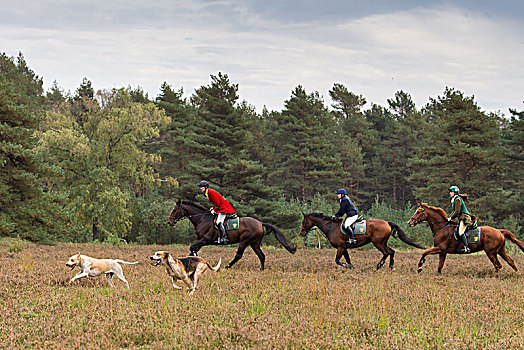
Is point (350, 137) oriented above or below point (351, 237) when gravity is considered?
above

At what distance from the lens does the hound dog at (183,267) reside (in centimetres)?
882

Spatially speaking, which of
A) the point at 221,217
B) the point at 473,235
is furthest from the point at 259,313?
the point at 473,235

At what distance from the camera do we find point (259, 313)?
7539 mm

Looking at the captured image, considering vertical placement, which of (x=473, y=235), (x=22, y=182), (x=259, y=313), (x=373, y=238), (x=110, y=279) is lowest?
(x=110, y=279)

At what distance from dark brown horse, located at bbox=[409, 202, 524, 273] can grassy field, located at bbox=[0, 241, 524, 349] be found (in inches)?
67.0

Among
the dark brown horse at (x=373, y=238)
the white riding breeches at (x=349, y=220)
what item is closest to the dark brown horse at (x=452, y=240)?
the dark brown horse at (x=373, y=238)

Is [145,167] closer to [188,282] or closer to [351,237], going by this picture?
[351,237]

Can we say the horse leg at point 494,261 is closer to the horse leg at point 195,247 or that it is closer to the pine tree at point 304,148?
the horse leg at point 195,247

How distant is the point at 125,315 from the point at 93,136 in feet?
96.2

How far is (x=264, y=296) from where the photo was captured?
336 inches

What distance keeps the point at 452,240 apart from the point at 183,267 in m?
8.19

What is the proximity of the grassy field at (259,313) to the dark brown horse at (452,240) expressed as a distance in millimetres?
1703

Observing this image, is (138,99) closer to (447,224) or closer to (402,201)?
(402,201)

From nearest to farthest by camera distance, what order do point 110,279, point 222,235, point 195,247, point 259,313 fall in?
1. point 259,313
2. point 110,279
3. point 195,247
4. point 222,235
